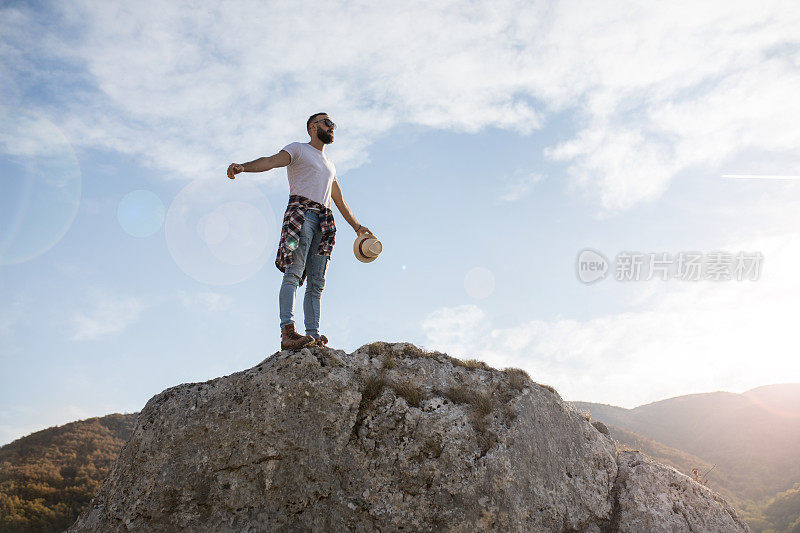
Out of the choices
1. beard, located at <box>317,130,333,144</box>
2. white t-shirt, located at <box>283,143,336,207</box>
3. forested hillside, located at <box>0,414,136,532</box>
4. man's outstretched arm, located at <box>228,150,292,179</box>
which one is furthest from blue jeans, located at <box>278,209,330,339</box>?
forested hillside, located at <box>0,414,136,532</box>

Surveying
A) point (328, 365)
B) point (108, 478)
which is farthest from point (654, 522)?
point (108, 478)

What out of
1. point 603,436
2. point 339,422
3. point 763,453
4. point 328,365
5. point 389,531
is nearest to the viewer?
point 389,531

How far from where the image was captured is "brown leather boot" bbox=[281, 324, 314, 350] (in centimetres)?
667

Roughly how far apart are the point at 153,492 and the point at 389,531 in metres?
2.97

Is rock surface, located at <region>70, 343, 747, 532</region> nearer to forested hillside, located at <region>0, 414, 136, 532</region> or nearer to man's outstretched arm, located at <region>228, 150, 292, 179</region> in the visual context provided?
man's outstretched arm, located at <region>228, 150, 292, 179</region>

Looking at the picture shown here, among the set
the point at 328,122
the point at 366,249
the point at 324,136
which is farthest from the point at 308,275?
the point at 328,122

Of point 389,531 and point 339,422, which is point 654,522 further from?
point 339,422

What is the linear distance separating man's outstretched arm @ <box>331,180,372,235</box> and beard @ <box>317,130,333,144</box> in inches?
27.4

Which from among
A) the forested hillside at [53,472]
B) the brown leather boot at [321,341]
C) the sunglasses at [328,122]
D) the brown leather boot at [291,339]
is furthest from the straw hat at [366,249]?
the forested hillside at [53,472]

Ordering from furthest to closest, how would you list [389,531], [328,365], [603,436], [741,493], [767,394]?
1. [767,394]
2. [741,493]
3. [603,436]
4. [328,365]
5. [389,531]

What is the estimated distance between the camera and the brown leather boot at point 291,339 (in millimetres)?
6668

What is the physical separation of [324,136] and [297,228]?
1.65 m

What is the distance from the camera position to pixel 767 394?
70.1m

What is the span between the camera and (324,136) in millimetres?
7320
